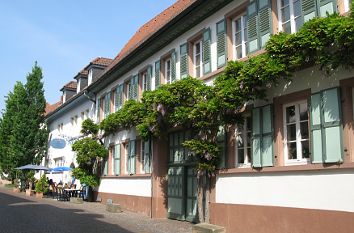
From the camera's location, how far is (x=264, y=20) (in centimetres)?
1185

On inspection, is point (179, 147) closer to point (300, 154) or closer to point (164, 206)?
point (164, 206)

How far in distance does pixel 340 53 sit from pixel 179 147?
30.3 feet

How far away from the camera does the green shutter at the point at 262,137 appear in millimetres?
11219

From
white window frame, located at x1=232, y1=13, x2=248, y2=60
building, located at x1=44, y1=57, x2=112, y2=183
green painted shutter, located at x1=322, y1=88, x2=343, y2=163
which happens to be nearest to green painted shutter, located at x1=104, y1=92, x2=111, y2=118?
building, located at x1=44, y1=57, x2=112, y2=183

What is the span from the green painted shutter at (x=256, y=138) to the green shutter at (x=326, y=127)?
1888mm

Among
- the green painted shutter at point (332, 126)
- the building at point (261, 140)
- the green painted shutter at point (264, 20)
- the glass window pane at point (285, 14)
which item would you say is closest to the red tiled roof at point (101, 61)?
the building at point (261, 140)

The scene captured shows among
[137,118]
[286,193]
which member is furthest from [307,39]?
[137,118]

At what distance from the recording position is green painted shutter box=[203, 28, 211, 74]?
14.6m

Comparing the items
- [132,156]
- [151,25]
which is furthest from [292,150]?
[151,25]

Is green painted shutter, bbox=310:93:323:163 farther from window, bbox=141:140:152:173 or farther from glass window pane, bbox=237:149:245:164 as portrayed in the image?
window, bbox=141:140:152:173

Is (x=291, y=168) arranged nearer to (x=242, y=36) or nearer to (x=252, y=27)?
(x=252, y=27)

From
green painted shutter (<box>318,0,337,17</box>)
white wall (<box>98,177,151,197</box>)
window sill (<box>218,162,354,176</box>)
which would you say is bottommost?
white wall (<box>98,177,151,197</box>)

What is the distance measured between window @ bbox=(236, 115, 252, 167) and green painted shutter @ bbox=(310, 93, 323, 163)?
8.81ft

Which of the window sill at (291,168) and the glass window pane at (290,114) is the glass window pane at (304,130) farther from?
the window sill at (291,168)
